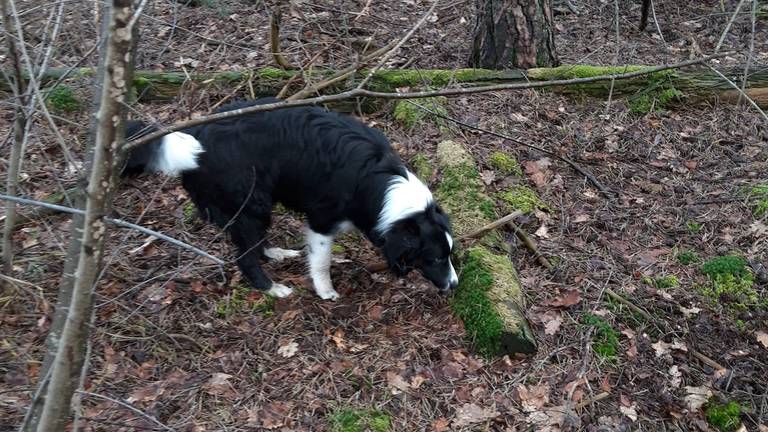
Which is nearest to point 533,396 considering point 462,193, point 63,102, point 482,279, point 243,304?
point 482,279

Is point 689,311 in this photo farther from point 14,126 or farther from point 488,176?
point 14,126

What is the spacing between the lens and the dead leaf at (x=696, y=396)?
4.23 meters

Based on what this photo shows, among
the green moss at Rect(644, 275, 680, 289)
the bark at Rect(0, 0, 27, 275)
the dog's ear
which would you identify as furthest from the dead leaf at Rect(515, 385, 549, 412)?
the bark at Rect(0, 0, 27, 275)

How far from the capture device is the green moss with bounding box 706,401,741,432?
417cm

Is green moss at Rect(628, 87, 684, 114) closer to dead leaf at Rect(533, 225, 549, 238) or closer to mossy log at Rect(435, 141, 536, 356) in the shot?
dead leaf at Rect(533, 225, 549, 238)

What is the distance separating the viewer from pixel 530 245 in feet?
17.4

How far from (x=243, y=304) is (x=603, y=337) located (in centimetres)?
265

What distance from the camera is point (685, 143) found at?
6.81 m

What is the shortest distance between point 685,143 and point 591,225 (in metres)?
1.94

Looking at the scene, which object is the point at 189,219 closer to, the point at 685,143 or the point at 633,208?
the point at 633,208

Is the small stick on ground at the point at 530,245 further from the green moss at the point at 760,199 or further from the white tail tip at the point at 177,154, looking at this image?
the white tail tip at the point at 177,154

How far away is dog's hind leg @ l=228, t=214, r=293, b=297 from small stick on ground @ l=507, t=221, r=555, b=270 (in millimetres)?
1920

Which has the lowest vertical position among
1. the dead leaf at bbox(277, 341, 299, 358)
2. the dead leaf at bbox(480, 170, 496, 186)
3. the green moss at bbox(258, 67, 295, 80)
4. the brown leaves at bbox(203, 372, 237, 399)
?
the dead leaf at bbox(277, 341, 299, 358)

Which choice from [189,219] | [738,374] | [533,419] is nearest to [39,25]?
[189,219]
